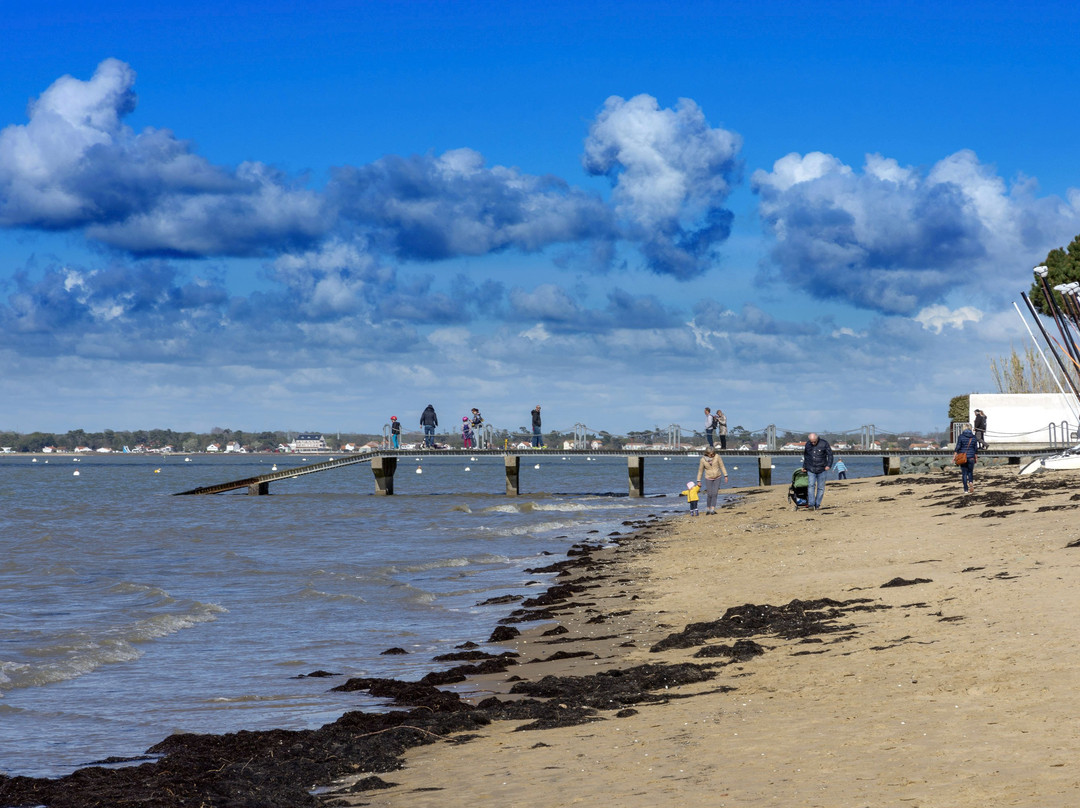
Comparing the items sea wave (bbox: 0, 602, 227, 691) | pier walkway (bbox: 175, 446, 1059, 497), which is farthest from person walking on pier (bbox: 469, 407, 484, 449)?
sea wave (bbox: 0, 602, 227, 691)

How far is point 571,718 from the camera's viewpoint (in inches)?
330

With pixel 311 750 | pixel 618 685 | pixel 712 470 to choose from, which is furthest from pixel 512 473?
pixel 311 750

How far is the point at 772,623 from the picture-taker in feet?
38.6

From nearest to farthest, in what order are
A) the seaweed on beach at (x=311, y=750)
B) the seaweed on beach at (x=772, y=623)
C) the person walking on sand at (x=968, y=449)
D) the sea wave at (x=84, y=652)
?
the seaweed on beach at (x=311, y=750) < the seaweed on beach at (x=772, y=623) < the sea wave at (x=84, y=652) < the person walking on sand at (x=968, y=449)

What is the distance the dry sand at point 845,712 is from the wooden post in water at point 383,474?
41045 millimetres

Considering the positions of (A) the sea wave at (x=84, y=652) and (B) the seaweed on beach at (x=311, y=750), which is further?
(A) the sea wave at (x=84, y=652)

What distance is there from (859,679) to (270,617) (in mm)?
10497

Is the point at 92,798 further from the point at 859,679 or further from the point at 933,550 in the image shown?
the point at 933,550

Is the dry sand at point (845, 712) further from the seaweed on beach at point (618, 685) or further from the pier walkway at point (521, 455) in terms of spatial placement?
the pier walkway at point (521, 455)

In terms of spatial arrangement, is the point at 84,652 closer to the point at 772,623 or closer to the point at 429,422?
the point at 772,623

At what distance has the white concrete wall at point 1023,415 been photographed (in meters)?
50.8

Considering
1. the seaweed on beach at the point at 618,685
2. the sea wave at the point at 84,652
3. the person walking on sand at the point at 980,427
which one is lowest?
the sea wave at the point at 84,652

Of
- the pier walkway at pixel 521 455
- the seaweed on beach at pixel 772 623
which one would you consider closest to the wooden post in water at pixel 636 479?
the pier walkway at pixel 521 455

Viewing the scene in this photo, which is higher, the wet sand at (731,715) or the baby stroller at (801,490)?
the baby stroller at (801,490)
